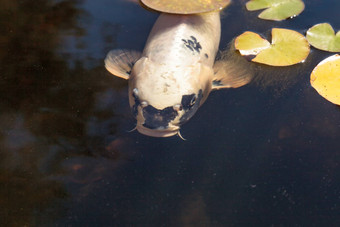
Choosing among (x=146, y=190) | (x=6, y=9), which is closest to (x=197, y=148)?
(x=146, y=190)

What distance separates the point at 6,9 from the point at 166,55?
1876mm

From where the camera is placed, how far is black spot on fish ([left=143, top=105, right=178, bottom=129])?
2.66 metres

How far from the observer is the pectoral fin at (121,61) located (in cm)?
310

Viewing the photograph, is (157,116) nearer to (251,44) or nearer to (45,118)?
(45,118)

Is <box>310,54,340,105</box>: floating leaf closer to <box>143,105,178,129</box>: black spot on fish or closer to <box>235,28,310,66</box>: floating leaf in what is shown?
<box>235,28,310,66</box>: floating leaf

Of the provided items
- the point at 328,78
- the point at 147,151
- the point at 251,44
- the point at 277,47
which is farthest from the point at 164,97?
the point at 328,78

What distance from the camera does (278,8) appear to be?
3564 millimetres

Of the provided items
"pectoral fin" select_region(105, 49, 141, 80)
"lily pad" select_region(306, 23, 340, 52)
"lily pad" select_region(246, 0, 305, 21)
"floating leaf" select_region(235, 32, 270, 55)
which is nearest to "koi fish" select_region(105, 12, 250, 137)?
"pectoral fin" select_region(105, 49, 141, 80)

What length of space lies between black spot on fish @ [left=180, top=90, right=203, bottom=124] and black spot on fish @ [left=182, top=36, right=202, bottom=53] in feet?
1.37

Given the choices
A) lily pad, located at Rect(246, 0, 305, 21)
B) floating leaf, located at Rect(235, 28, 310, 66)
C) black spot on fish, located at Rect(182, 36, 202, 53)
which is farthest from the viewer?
lily pad, located at Rect(246, 0, 305, 21)

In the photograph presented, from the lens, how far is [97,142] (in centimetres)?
268

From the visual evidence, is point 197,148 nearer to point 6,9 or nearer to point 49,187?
point 49,187

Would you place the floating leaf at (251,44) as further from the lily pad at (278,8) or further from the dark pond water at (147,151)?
the lily pad at (278,8)

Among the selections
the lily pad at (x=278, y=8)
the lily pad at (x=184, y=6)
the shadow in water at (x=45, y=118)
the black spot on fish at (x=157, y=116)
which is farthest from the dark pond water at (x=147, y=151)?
the lily pad at (x=184, y=6)
